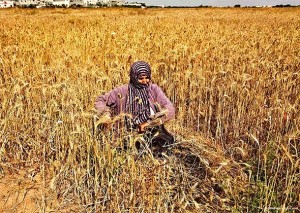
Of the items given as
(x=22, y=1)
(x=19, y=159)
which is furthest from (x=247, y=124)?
(x=22, y=1)

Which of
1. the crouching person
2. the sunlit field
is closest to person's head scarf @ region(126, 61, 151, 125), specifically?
the crouching person

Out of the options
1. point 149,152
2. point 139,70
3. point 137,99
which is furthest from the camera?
point 137,99

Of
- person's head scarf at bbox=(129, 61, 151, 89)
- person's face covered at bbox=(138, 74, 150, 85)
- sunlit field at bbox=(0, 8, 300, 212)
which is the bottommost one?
sunlit field at bbox=(0, 8, 300, 212)

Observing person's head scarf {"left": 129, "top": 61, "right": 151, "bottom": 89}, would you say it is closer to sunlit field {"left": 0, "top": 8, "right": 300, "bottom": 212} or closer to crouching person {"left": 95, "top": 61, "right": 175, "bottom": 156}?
crouching person {"left": 95, "top": 61, "right": 175, "bottom": 156}

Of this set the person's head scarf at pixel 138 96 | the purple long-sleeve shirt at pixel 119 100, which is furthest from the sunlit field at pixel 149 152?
the person's head scarf at pixel 138 96

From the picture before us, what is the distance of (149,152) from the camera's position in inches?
98.5

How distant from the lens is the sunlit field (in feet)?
6.61

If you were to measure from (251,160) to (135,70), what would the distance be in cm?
121

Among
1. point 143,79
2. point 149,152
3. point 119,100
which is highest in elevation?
point 143,79

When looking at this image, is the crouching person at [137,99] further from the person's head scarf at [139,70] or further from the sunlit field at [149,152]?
the sunlit field at [149,152]

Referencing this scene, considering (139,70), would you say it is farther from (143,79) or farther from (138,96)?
(138,96)

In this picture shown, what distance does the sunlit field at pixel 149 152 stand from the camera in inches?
79.4

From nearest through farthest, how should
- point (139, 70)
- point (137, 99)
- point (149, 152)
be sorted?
point (149, 152)
point (139, 70)
point (137, 99)

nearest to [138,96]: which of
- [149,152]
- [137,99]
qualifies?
[137,99]
